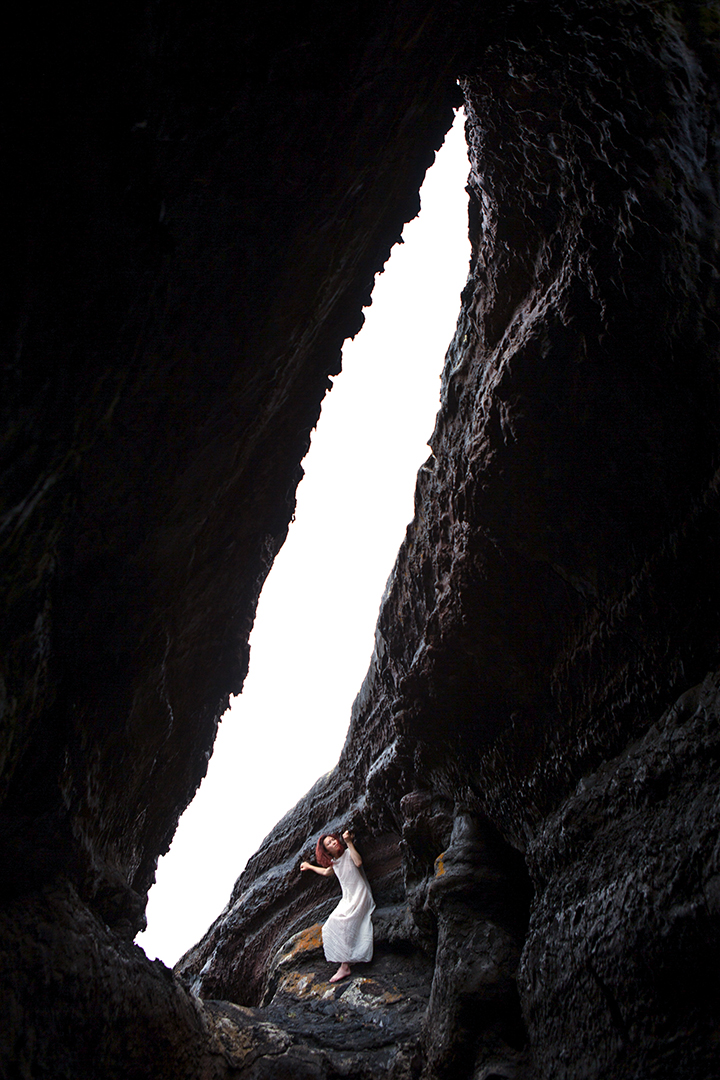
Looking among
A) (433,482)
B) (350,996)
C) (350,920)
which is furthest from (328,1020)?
(433,482)

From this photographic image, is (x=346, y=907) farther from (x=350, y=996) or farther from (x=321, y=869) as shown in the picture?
(x=350, y=996)

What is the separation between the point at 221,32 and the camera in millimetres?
2244

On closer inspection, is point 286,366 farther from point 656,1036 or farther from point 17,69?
point 656,1036

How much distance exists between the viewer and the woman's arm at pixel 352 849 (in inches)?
294

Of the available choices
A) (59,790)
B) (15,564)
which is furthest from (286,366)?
(59,790)

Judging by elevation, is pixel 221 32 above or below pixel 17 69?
above

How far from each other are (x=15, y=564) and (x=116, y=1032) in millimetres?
2902

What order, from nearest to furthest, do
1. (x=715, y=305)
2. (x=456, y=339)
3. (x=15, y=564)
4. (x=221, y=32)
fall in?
(x=221, y=32) < (x=15, y=564) < (x=715, y=305) < (x=456, y=339)

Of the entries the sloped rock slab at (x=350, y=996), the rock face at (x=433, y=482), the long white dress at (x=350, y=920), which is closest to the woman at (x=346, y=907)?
the long white dress at (x=350, y=920)

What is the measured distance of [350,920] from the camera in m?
6.95

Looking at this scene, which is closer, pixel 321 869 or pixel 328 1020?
pixel 328 1020

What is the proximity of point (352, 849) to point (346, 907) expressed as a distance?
2.09 ft

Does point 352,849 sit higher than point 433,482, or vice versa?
point 433,482

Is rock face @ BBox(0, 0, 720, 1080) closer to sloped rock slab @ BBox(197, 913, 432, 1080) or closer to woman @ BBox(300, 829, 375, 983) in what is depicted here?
sloped rock slab @ BBox(197, 913, 432, 1080)
